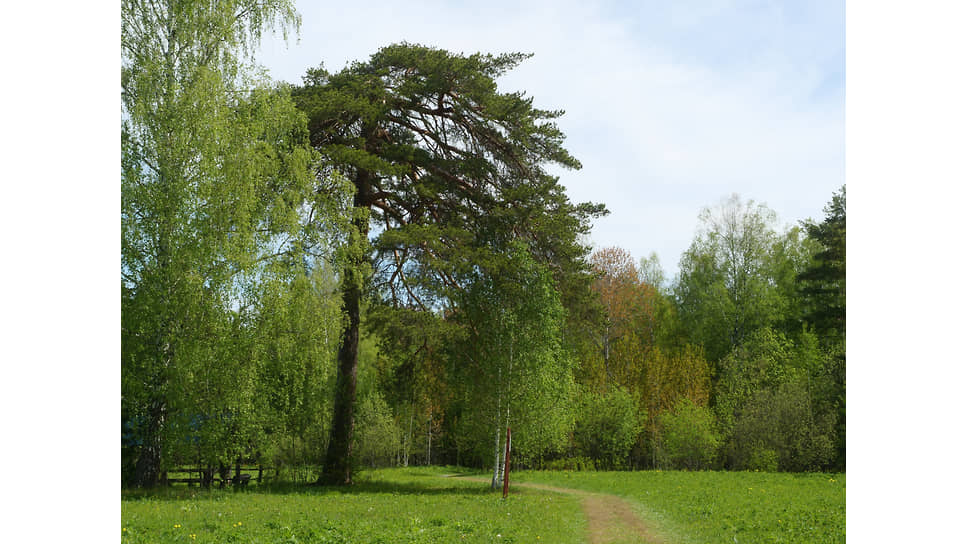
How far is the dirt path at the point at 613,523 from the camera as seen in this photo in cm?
834

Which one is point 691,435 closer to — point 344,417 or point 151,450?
point 344,417

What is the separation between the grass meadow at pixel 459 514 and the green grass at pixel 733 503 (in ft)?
0.07

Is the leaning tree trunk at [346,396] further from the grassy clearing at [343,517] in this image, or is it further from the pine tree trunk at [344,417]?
the grassy clearing at [343,517]

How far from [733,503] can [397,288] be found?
27.4ft

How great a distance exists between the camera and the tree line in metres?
9.74

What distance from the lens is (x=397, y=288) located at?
49.5 feet

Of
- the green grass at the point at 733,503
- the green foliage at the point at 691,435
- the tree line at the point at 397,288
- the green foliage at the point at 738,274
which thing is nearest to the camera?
the green grass at the point at 733,503

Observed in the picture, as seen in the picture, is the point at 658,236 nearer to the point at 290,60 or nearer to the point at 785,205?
the point at 785,205

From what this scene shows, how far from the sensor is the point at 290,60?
12781 mm

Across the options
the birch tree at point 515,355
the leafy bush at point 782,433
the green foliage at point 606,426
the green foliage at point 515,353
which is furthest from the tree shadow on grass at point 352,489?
the leafy bush at point 782,433

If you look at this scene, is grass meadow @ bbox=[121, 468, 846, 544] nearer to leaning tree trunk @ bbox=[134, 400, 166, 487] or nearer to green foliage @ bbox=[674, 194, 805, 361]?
leaning tree trunk @ bbox=[134, 400, 166, 487]

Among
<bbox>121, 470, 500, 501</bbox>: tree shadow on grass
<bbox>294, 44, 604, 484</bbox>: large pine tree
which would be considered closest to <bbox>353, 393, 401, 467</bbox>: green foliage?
<bbox>121, 470, 500, 501</bbox>: tree shadow on grass
